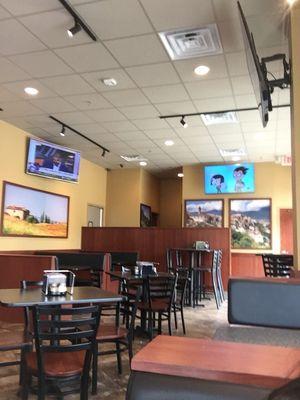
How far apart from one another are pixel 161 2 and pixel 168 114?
121 inches

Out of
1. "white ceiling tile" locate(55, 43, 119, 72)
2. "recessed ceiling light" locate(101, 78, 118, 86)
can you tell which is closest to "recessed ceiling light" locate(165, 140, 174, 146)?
"recessed ceiling light" locate(101, 78, 118, 86)

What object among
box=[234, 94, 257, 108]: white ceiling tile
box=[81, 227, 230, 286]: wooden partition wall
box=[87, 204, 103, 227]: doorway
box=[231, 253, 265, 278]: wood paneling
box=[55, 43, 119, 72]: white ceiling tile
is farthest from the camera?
box=[87, 204, 103, 227]: doorway

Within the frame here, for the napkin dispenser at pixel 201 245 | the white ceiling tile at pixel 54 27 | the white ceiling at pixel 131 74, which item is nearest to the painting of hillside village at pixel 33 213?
the white ceiling at pixel 131 74

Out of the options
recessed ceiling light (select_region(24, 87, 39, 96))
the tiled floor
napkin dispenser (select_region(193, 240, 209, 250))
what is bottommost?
A: the tiled floor

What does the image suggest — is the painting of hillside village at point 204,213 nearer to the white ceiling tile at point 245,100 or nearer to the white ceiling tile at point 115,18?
the white ceiling tile at point 245,100

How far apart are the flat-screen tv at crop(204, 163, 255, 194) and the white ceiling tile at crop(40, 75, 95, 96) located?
5.54m

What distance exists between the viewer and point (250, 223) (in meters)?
10.2

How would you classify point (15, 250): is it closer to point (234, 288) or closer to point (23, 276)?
point (23, 276)

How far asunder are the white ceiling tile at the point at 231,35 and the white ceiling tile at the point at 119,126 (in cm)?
311

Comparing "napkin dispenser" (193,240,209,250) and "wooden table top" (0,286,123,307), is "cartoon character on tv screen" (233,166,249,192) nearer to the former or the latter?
"napkin dispenser" (193,240,209,250)

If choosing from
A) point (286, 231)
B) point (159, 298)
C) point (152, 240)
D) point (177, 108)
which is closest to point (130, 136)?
point (177, 108)

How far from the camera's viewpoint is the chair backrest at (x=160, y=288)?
5.09 meters

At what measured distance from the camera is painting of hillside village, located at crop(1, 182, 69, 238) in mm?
7293

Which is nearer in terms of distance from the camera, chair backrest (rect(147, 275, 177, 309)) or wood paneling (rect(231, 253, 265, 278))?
chair backrest (rect(147, 275, 177, 309))
